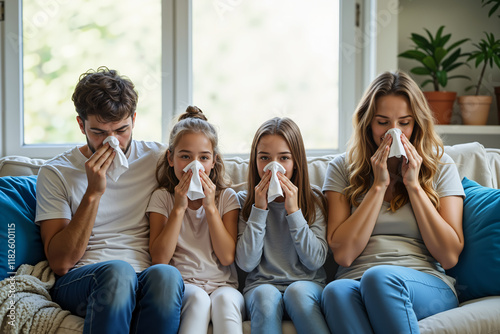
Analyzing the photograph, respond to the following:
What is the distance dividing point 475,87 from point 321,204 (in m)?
1.50

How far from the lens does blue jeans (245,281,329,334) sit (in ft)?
5.10

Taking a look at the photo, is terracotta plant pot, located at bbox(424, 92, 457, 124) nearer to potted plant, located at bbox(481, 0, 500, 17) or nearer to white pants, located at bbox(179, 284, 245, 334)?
potted plant, located at bbox(481, 0, 500, 17)

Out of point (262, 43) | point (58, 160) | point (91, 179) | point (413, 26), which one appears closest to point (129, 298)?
point (91, 179)

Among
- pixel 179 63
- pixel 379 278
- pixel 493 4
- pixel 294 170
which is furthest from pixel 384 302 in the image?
pixel 493 4

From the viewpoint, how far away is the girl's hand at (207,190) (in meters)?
1.83

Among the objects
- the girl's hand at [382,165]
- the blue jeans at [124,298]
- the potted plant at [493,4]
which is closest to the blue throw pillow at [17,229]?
the blue jeans at [124,298]

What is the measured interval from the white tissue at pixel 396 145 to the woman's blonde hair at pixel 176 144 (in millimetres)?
678

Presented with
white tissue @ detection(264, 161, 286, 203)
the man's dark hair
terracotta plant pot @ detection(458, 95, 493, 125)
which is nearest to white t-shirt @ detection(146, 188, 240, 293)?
white tissue @ detection(264, 161, 286, 203)

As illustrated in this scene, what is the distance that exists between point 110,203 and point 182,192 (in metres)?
0.30

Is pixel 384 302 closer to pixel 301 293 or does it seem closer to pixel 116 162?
pixel 301 293

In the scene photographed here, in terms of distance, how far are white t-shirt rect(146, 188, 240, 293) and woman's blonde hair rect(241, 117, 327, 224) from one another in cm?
9

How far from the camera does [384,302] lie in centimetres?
149

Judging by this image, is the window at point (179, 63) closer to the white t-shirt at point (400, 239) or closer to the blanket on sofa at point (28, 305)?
the white t-shirt at point (400, 239)

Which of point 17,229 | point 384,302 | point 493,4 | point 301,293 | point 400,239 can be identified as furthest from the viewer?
point 493,4
